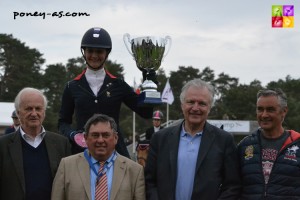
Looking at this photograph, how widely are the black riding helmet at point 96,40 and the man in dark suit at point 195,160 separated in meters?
1.05

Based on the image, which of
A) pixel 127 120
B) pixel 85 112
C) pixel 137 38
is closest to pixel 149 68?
pixel 137 38

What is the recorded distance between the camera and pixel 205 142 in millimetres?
4039

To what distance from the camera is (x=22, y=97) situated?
13.8ft

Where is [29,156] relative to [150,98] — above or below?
below

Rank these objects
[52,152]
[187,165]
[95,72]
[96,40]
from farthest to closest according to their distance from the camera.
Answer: [95,72], [96,40], [52,152], [187,165]

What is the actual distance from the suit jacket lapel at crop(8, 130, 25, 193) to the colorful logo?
14843mm

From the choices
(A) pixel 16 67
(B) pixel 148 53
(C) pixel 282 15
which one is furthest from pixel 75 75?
(B) pixel 148 53

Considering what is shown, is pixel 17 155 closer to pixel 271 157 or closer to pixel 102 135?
pixel 102 135

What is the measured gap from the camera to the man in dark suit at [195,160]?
3951 mm

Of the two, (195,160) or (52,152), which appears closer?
(195,160)

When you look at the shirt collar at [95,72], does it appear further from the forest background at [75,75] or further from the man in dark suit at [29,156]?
the forest background at [75,75]

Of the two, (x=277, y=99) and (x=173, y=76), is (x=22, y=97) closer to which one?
(x=277, y=99)

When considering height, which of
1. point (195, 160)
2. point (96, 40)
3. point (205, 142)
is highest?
point (96, 40)

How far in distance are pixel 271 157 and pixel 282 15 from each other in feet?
48.9
